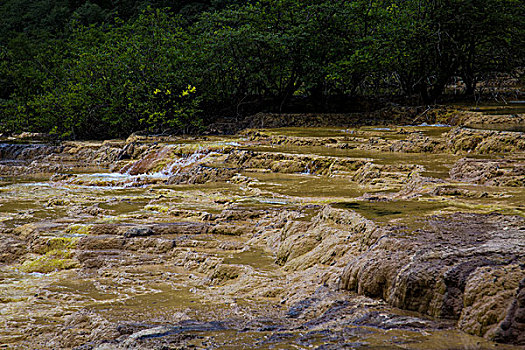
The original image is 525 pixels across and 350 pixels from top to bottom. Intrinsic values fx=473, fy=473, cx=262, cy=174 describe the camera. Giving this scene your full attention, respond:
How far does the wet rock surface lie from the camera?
2742mm

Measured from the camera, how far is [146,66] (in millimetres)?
17031

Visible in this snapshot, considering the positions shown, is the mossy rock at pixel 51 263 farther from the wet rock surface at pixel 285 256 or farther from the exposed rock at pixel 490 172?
the exposed rock at pixel 490 172

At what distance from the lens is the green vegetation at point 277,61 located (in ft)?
51.8

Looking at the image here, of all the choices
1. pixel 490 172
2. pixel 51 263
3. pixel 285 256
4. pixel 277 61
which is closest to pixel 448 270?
pixel 285 256

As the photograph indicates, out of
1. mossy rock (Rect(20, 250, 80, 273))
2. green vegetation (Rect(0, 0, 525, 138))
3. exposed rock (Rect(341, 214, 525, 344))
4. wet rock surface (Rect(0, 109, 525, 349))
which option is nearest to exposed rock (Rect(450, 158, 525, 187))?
wet rock surface (Rect(0, 109, 525, 349))

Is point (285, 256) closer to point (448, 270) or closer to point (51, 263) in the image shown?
point (448, 270)

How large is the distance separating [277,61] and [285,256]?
13.7m

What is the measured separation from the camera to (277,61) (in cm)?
1731

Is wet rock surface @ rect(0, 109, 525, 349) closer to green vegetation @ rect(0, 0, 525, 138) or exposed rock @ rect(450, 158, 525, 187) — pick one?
exposed rock @ rect(450, 158, 525, 187)

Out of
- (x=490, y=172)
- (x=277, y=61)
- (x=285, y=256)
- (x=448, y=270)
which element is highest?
(x=277, y=61)

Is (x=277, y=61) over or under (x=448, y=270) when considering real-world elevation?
over

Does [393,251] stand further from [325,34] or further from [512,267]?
[325,34]

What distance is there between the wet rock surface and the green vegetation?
24.2 ft

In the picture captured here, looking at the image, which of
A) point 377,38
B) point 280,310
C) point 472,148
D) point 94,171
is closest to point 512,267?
point 280,310
